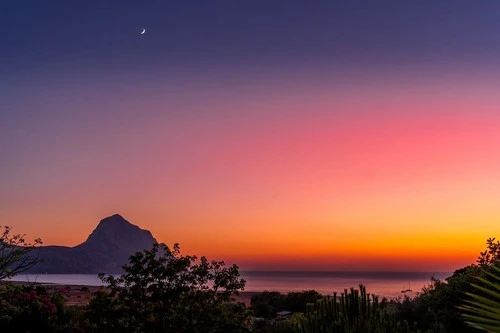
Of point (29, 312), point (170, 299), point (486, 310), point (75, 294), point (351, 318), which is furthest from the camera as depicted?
point (75, 294)

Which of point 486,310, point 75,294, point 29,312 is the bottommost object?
point 29,312

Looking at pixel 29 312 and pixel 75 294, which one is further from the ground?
pixel 75 294

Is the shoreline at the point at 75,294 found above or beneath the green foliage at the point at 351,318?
above

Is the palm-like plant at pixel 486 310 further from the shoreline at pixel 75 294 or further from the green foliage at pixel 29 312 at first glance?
the green foliage at pixel 29 312

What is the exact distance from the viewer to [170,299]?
18750 millimetres

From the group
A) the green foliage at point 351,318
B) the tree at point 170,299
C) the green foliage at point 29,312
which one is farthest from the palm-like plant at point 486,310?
the green foliage at point 29,312

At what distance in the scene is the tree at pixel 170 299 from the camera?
18359 millimetres

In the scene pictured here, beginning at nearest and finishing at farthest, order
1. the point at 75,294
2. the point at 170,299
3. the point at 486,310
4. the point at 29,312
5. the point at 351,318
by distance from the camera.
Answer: the point at 486,310 → the point at 351,318 → the point at 170,299 → the point at 29,312 → the point at 75,294

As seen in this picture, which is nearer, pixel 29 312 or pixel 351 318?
pixel 351 318

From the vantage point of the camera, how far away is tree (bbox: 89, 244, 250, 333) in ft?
60.2

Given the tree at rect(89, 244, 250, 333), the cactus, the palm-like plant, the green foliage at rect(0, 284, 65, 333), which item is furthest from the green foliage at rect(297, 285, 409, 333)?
the green foliage at rect(0, 284, 65, 333)

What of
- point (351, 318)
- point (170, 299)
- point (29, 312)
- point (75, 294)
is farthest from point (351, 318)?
point (75, 294)

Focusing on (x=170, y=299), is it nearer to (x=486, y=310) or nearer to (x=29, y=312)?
(x=29, y=312)

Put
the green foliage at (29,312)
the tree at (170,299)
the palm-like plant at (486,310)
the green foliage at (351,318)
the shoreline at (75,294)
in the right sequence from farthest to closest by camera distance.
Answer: the shoreline at (75,294) < the green foliage at (29,312) < the tree at (170,299) < the green foliage at (351,318) < the palm-like plant at (486,310)
